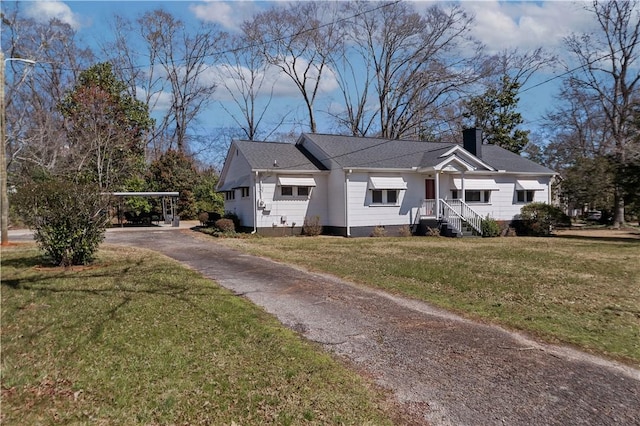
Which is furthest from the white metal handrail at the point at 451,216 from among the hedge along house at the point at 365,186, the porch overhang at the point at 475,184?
the porch overhang at the point at 475,184

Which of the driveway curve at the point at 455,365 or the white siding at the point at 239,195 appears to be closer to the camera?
the driveway curve at the point at 455,365

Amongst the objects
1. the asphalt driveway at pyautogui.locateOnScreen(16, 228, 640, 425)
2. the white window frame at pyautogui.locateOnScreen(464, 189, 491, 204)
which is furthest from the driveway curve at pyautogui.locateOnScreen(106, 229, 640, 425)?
the white window frame at pyautogui.locateOnScreen(464, 189, 491, 204)

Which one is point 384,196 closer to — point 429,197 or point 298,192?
point 429,197

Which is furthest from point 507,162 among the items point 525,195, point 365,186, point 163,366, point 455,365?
point 163,366

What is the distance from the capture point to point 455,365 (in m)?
4.25

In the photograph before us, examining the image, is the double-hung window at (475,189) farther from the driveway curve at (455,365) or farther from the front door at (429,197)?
the driveway curve at (455,365)

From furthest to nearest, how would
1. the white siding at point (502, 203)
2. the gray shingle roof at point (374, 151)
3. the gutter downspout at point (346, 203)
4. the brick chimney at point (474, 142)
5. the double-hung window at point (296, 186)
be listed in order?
the brick chimney at point (474, 142), the white siding at point (502, 203), the gray shingle roof at point (374, 151), the double-hung window at point (296, 186), the gutter downspout at point (346, 203)

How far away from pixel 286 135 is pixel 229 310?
41628mm

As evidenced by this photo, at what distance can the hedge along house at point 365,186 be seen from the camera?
64.1 feet

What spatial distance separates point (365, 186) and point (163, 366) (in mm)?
16369

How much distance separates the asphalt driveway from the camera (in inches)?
132

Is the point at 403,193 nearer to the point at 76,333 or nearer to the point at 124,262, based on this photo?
the point at 124,262

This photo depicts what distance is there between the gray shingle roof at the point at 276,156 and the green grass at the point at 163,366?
13466 millimetres

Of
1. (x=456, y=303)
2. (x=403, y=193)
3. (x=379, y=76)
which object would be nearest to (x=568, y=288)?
(x=456, y=303)
